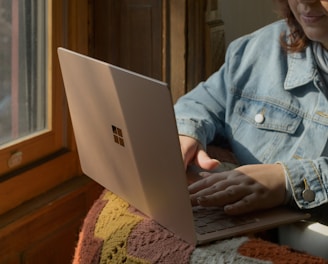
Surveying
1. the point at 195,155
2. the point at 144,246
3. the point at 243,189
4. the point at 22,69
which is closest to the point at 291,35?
the point at 195,155

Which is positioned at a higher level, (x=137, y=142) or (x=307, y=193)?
(x=137, y=142)

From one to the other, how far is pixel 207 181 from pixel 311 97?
0.32 meters

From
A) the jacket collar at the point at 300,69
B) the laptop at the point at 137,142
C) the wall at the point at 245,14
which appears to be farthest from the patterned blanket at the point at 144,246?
the wall at the point at 245,14

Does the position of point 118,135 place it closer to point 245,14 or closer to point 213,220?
point 213,220

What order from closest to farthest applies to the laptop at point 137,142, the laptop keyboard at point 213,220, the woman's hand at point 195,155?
the laptop at point 137,142 → the laptop keyboard at point 213,220 → the woman's hand at point 195,155

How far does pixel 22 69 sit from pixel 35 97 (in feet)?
0.32

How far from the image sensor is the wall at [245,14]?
1969 mm

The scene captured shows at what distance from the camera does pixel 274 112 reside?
1349 millimetres

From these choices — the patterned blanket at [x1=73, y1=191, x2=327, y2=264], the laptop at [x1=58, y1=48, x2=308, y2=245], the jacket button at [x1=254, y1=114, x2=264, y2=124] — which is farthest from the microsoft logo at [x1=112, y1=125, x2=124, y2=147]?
the jacket button at [x1=254, y1=114, x2=264, y2=124]

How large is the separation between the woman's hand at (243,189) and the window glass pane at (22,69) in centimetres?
79

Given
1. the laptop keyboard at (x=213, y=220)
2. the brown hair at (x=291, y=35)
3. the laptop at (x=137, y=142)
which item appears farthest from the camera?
the brown hair at (x=291, y=35)

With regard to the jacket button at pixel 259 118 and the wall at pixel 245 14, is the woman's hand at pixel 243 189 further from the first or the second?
the wall at pixel 245 14

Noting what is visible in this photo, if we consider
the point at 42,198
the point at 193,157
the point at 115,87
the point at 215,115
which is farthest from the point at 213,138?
the point at 42,198

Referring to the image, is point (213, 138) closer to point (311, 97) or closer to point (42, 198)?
point (311, 97)
